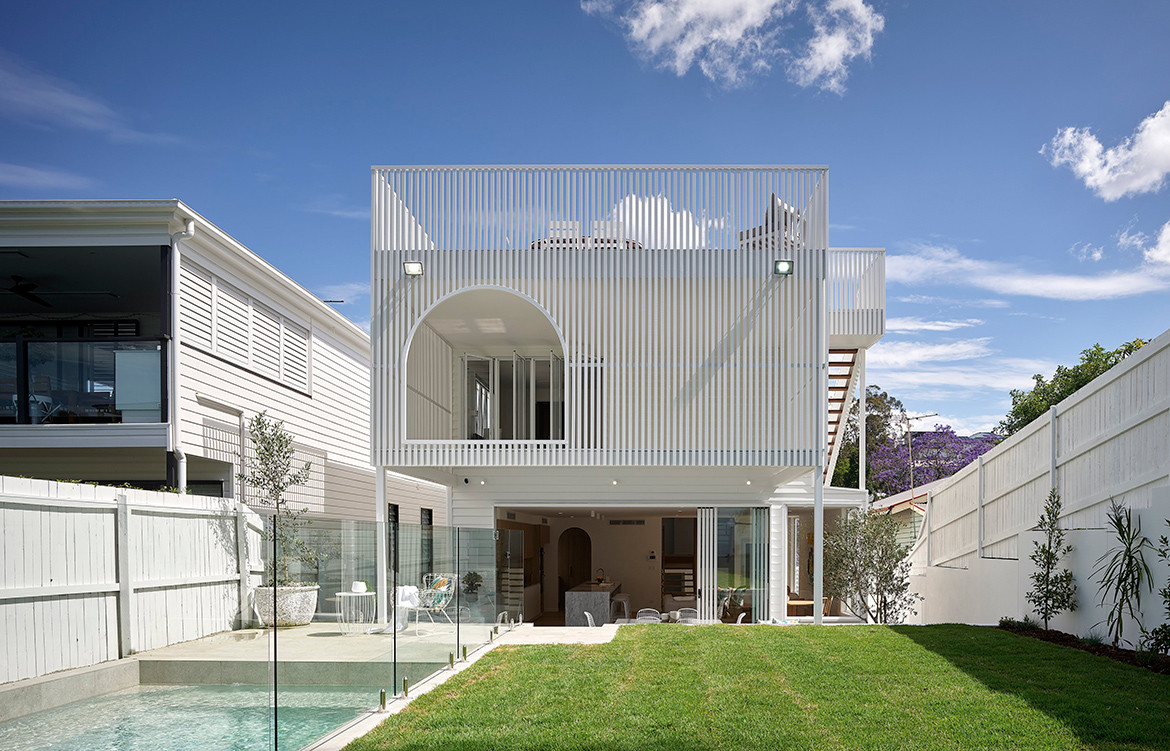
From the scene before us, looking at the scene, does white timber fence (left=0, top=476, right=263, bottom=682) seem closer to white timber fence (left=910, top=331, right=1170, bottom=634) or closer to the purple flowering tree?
white timber fence (left=910, top=331, right=1170, bottom=634)

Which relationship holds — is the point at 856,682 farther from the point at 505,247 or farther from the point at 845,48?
the point at 845,48

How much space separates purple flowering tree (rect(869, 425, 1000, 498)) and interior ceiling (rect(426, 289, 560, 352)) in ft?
98.0

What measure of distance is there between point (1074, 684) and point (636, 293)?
791 centimetres

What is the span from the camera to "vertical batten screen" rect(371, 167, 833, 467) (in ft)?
44.6

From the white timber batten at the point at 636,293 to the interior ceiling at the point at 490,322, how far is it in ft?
1.97

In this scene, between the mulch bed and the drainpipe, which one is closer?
the mulch bed

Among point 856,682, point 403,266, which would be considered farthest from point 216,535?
point 856,682

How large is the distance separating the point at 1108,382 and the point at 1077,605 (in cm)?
260

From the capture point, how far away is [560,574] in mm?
22328

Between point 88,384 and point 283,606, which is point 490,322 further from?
point 283,606

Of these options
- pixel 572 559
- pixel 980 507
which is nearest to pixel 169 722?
pixel 980 507

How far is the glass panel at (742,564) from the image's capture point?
15.9m

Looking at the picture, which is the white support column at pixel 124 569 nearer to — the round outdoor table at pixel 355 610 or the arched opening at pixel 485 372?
the round outdoor table at pixel 355 610

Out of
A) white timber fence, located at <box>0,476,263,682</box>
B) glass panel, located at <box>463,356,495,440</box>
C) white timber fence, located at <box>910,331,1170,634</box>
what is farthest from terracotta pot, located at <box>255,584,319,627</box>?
glass panel, located at <box>463,356,495,440</box>
